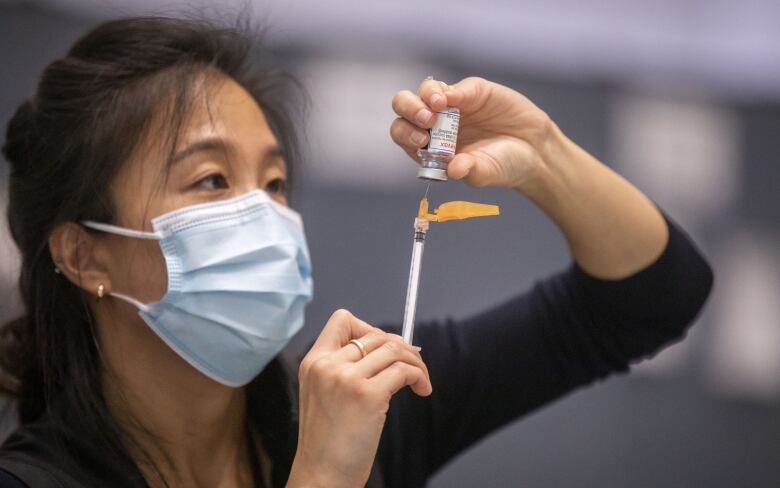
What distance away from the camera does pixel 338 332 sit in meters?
0.94

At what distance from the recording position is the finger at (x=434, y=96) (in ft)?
3.17

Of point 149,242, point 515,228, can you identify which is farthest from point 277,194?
point 515,228

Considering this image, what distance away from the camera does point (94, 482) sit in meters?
1.11

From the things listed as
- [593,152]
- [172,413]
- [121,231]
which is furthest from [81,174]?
[593,152]

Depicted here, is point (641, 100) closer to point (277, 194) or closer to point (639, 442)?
point (639, 442)

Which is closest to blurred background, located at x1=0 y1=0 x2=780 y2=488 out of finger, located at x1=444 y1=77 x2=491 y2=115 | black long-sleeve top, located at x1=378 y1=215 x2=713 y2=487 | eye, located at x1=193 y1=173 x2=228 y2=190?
black long-sleeve top, located at x1=378 y1=215 x2=713 y2=487

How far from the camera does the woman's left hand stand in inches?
38.5

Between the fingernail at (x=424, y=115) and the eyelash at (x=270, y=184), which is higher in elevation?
the fingernail at (x=424, y=115)

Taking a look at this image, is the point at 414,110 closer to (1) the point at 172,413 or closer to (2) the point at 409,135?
(2) the point at 409,135

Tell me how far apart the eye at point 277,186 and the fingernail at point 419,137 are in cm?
39

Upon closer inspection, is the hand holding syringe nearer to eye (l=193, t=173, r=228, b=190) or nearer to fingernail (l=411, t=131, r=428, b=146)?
fingernail (l=411, t=131, r=428, b=146)

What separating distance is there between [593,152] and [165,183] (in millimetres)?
1335

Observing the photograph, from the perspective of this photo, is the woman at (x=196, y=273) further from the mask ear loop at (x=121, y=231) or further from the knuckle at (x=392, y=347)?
the knuckle at (x=392, y=347)

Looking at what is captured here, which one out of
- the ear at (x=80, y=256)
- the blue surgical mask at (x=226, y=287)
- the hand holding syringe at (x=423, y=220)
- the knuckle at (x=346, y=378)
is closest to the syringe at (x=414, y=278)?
the hand holding syringe at (x=423, y=220)
